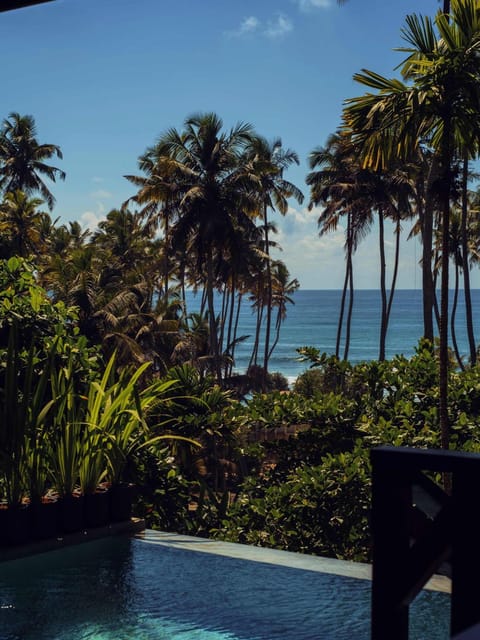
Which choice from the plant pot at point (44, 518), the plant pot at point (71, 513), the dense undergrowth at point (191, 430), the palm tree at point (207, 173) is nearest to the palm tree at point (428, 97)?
the dense undergrowth at point (191, 430)

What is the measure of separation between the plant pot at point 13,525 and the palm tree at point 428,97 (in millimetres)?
4635

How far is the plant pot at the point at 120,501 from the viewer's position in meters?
5.07

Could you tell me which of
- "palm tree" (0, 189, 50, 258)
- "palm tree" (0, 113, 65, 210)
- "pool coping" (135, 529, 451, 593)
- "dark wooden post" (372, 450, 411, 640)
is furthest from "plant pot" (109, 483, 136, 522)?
"palm tree" (0, 113, 65, 210)

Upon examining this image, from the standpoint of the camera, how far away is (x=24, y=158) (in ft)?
125

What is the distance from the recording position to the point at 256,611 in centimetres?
362

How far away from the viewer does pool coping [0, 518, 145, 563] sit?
4461 mm

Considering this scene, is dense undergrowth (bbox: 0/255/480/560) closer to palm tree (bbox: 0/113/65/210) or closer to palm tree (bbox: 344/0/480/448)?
palm tree (bbox: 344/0/480/448)

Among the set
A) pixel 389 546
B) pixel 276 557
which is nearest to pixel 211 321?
pixel 276 557

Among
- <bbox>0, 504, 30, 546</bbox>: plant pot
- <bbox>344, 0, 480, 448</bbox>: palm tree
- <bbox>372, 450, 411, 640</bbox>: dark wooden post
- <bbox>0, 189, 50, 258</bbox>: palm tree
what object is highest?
<bbox>0, 189, 50, 258</bbox>: palm tree

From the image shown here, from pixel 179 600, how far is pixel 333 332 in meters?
86.1

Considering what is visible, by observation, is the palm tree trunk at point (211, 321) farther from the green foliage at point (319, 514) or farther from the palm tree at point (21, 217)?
the green foliage at point (319, 514)

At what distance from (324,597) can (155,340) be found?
21.5 m

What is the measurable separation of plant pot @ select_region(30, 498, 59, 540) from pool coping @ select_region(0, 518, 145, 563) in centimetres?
4

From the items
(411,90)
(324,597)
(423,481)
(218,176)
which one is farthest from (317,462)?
(218,176)
